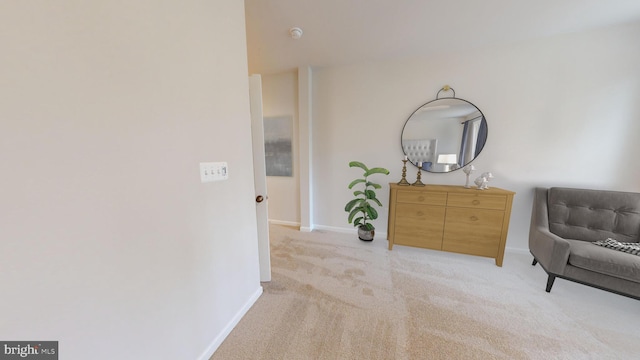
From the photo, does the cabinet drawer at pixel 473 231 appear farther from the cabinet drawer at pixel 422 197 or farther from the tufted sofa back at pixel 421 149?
the tufted sofa back at pixel 421 149

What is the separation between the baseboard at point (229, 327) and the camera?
48.4 inches

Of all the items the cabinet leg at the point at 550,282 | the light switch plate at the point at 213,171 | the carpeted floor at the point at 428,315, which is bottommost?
the carpeted floor at the point at 428,315

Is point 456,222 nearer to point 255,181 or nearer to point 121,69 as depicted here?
point 255,181

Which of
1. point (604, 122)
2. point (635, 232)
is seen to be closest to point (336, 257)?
point (635, 232)

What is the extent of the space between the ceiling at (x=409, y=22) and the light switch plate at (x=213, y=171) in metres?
1.47

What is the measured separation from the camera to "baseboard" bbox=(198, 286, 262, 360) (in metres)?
1.23

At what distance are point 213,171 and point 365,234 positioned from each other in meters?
2.19

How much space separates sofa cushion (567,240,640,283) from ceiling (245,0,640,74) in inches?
82.7

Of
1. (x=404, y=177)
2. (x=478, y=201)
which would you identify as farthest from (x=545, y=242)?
(x=404, y=177)

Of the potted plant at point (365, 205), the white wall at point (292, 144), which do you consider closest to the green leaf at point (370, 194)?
the potted plant at point (365, 205)

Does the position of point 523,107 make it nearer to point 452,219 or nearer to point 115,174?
point 452,219

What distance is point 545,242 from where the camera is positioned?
187 centimetres

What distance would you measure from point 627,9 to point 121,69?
3.81 metres

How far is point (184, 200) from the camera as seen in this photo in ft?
3.48
